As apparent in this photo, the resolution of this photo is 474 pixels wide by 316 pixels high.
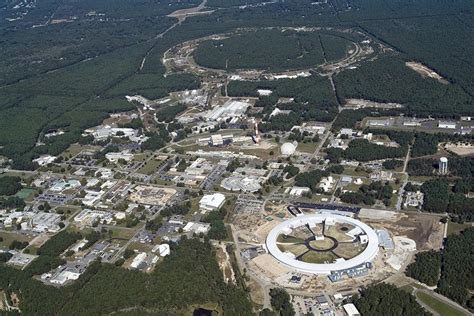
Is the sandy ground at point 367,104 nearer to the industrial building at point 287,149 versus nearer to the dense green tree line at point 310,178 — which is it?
the industrial building at point 287,149

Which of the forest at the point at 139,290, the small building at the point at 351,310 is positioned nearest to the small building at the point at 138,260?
the forest at the point at 139,290

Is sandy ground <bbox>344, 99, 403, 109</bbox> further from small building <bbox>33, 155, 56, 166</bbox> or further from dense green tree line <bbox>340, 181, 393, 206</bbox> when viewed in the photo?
small building <bbox>33, 155, 56, 166</bbox>

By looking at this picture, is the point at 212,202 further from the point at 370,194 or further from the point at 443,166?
the point at 443,166

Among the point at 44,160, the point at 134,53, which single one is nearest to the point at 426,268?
the point at 44,160

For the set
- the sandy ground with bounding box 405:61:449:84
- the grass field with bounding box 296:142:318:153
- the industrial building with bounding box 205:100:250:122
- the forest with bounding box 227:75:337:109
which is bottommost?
the sandy ground with bounding box 405:61:449:84

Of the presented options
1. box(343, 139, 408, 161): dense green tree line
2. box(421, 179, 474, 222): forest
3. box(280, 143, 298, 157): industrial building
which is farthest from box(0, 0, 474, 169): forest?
box(421, 179, 474, 222): forest

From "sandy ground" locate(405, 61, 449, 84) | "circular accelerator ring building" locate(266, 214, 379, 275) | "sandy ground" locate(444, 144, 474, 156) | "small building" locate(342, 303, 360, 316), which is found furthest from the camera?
"sandy ground" locate(405, 61, 449, 84)
